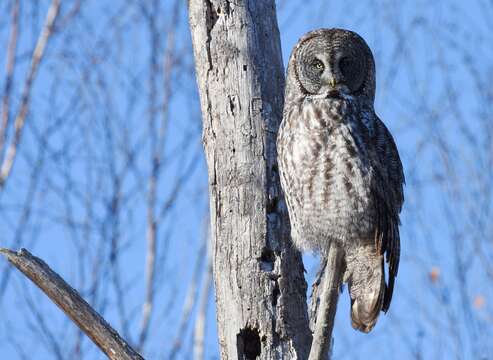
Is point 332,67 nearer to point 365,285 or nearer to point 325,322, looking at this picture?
point 365,285

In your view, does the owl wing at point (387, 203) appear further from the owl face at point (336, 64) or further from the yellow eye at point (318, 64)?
the yellow eye at point (318, 64)

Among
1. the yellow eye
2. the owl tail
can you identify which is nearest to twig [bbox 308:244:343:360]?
Result: the owl tail

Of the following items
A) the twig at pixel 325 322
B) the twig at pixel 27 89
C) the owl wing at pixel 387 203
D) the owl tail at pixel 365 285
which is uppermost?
the twig at pixel 27 89

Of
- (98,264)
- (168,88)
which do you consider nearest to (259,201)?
(98,264)

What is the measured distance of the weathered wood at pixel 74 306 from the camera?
403 centimetres

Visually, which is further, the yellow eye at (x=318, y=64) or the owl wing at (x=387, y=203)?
the yellow eye at (x=318, y=64)

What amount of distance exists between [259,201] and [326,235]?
0.96 ft

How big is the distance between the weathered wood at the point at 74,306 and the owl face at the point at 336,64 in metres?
1.23

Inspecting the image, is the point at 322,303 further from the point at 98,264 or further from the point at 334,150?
the point at 98,264

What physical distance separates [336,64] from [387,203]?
2.09 ft

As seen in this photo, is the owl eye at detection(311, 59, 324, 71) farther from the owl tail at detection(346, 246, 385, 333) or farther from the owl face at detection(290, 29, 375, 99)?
the owl tail at detection(346, 246, 385, 333)

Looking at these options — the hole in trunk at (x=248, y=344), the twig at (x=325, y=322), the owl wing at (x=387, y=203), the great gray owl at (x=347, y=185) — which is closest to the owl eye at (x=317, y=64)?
the great gray owl at (x=347, y=185)

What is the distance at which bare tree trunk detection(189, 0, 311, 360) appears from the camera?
14.2 feet

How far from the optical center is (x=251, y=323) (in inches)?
170
